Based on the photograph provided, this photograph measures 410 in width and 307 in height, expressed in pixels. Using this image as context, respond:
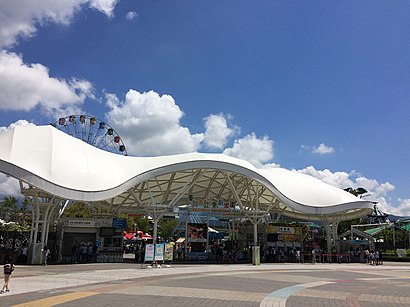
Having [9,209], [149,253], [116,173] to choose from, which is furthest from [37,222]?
[9,209]

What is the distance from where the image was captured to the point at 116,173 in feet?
97.9

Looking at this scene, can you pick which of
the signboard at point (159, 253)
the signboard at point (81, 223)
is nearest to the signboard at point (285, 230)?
the signboard at point (159, 253)

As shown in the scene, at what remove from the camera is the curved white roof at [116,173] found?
25.1m

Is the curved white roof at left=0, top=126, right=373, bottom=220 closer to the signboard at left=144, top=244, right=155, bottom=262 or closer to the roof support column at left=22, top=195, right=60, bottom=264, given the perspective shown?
the roof support column at left=22, top=195, right=60, bottom=264

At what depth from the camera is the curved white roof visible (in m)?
25.1

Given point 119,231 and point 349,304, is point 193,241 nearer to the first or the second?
point 119,231

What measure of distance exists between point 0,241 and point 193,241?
54.4ft

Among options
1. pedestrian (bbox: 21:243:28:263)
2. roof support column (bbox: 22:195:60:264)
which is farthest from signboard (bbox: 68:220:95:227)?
pedestrian (bbox: 21:243:28:263)

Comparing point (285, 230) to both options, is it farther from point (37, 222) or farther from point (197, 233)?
point (37, 222)

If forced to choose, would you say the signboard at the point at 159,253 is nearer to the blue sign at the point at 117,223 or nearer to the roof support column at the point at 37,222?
the blue sign at the point at 117,223

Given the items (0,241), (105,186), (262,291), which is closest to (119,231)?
(105,186)

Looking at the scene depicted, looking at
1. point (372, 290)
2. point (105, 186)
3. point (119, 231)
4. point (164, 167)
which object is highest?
point (164, 167)

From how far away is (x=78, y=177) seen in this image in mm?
26609

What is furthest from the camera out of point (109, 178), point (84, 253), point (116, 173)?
point (84, 253)
